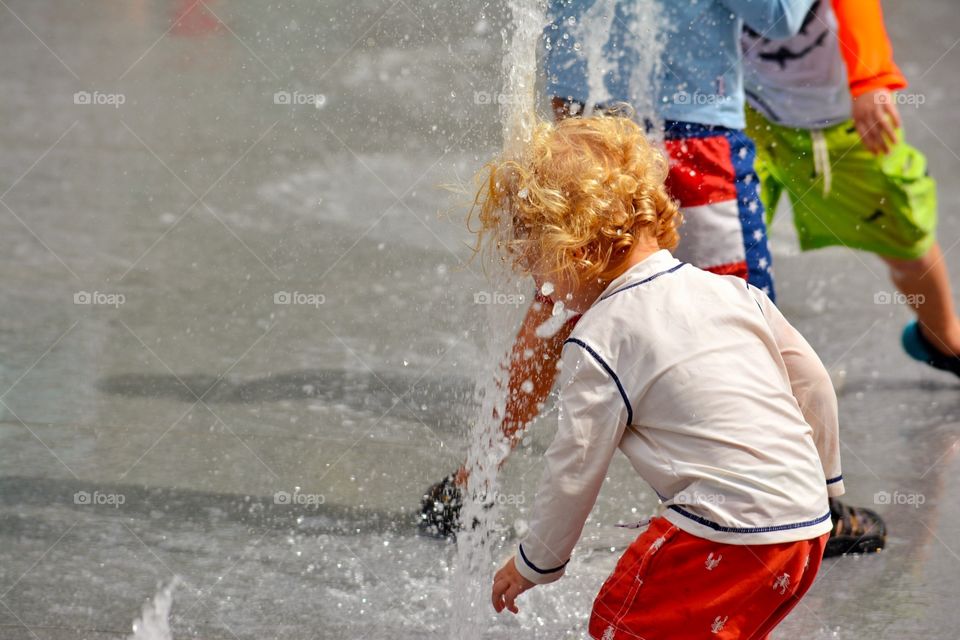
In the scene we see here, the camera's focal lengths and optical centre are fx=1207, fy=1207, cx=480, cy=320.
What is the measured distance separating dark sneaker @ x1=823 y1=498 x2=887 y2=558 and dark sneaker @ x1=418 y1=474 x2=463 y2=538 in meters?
0.87

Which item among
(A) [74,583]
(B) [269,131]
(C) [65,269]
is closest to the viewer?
(A) [74,583]

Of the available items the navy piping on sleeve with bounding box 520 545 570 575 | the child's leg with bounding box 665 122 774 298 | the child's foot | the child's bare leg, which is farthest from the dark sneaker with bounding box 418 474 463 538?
the child's foot

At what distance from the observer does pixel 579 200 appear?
189 cm

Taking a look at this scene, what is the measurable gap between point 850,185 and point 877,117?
0.43 meters

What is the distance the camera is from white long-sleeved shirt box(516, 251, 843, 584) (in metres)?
1.75

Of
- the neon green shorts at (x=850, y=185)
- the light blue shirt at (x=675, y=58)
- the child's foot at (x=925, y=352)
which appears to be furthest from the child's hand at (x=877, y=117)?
the child's foot at (x=925, y=352)

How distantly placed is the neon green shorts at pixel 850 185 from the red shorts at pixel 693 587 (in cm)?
195

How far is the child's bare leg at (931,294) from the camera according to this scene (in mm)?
3641

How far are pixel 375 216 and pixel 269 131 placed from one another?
1.31 m

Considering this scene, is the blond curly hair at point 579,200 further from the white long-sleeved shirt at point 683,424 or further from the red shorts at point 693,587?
the red shorts at point 693,587

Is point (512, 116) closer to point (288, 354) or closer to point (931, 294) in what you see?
point (288, 354)

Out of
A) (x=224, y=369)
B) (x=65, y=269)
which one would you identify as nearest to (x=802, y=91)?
(x=224, y=369)

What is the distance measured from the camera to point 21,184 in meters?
5.50

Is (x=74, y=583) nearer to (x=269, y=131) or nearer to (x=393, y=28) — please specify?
(x=269, y=131)
